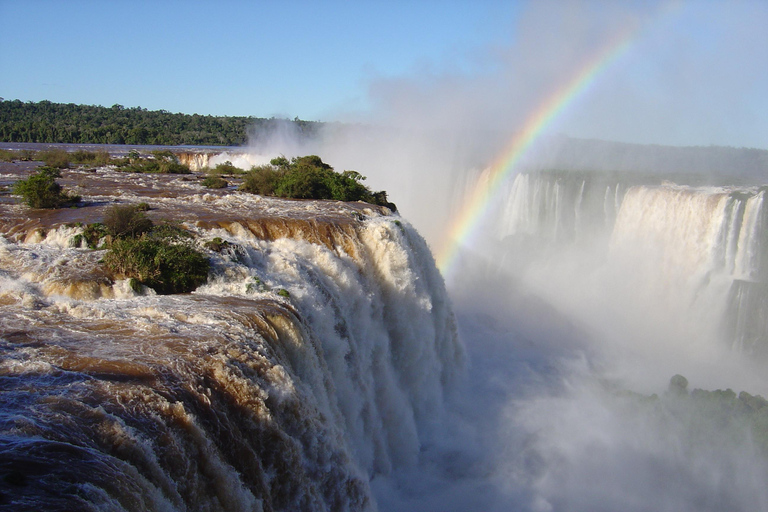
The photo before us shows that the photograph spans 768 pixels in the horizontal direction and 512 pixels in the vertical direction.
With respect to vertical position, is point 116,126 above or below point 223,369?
above

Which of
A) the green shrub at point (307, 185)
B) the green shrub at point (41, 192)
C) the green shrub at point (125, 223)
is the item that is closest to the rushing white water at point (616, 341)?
the green shrub at point (307, 185)

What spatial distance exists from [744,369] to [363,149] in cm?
3414

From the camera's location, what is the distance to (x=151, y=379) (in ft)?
19.6

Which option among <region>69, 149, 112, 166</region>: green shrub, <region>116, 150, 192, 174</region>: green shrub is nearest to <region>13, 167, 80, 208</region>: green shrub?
<region>116, 150, 192, 174</region>: green shrub

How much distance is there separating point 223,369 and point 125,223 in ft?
23.2

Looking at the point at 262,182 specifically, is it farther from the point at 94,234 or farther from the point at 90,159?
the point at 90,159

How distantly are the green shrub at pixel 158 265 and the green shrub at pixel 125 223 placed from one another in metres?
1.27

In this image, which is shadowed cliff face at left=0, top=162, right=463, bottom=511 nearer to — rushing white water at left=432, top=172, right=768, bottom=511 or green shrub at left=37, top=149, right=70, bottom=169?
rushing white water at left=432, top=172, right=768, bottom=511

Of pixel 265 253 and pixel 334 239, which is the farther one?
pixel 334 239

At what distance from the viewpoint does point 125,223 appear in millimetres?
12031

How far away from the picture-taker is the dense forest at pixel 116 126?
58.9m

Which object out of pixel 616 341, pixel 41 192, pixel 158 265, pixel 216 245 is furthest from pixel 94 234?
pixel 616 341

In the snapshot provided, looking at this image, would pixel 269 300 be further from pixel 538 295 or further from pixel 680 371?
pixel 538 295

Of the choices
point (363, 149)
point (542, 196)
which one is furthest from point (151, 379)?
point (363, 149)
